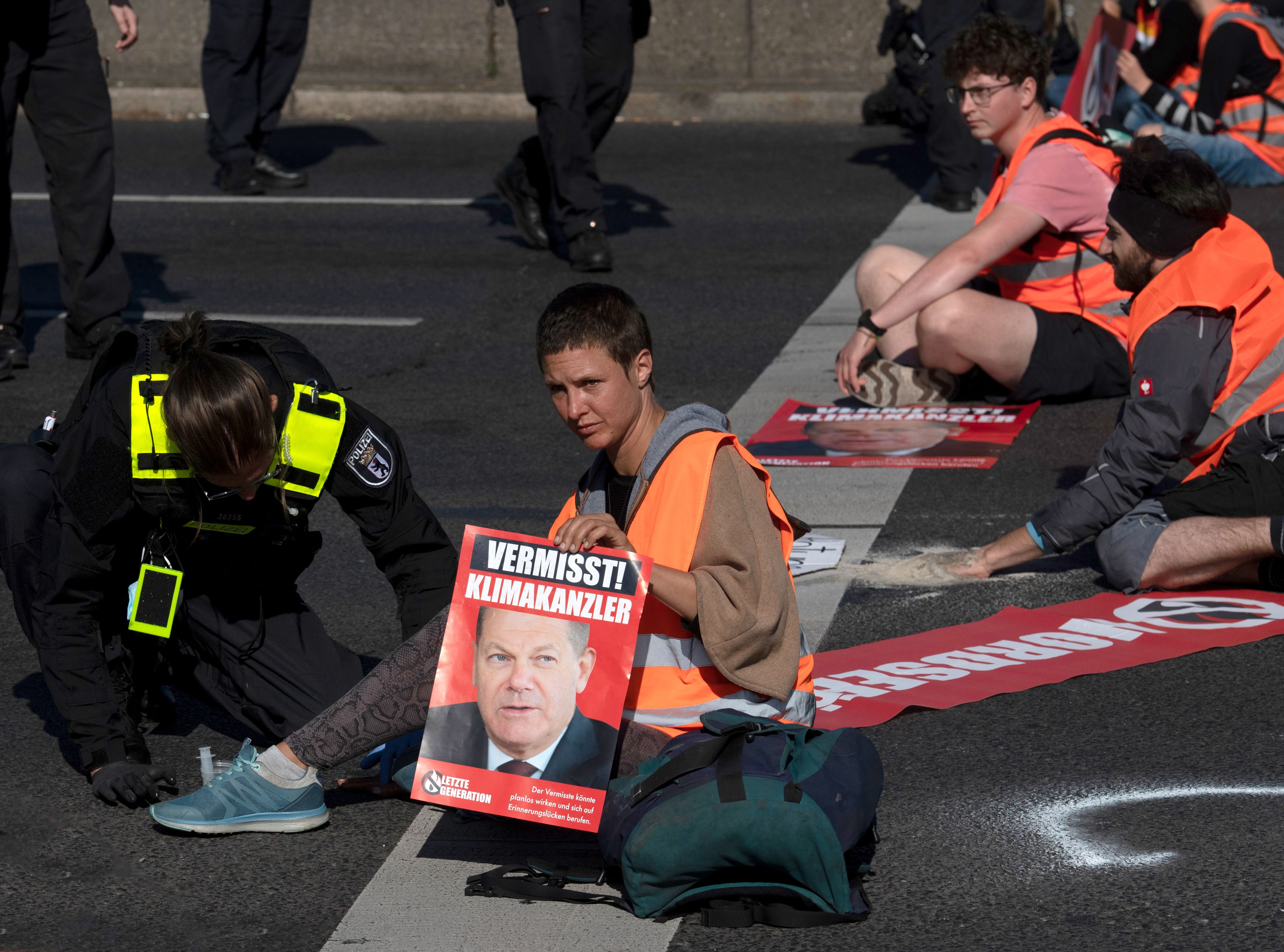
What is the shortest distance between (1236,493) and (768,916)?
219cm

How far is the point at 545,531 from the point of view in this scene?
512 centimetres

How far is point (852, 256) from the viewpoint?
8672mm

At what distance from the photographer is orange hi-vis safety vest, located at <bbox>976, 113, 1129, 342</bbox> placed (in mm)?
5938

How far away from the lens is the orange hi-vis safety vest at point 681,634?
3096 millimetres

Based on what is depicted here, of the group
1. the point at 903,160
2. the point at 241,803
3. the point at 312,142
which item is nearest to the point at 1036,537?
the point at 241,803

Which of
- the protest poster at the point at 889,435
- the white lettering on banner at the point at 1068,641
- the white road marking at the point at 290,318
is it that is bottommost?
the white road marking at the point at 290,318

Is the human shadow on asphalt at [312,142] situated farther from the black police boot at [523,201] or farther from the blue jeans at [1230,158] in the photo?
the blue jeans at [1230,158]

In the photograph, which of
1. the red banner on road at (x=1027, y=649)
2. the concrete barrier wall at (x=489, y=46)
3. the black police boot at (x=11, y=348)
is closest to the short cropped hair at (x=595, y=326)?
the red banner on road at (x=1027, y=649)

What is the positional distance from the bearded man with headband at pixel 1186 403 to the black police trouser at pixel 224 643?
197cm

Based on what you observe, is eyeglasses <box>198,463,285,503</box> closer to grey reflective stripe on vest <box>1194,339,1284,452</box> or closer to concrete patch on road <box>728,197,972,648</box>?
concrete patch on road <box>728,197,972,648</box>

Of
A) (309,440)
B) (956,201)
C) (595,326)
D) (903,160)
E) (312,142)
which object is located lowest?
(312,142)

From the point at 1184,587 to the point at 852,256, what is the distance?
4436mm

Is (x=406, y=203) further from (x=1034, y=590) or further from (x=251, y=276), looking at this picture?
(x=1034, y=590)

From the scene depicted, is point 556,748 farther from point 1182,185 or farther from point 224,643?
point 1182,185
